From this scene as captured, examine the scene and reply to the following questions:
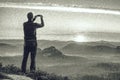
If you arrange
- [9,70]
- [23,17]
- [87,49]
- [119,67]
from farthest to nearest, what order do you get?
[23,17] → [87,49] → [119,67] → [9,70]

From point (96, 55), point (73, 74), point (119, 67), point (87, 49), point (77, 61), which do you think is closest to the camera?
point (73, 74)

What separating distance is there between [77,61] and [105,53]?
4940mm

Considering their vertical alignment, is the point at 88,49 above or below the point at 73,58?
above

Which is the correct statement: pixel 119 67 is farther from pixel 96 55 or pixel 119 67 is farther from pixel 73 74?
pixel 96 55

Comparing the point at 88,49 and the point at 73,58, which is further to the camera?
the point at 88,49

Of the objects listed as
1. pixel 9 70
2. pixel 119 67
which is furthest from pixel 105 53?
pixel 9 70

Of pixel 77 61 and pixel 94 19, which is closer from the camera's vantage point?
pixel 77 61

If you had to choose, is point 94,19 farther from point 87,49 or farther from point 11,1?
point 87,49

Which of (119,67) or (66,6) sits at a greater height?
(66,6)

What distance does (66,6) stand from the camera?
311ft

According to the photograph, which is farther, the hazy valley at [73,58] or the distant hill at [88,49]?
the distant hill at [88,49]

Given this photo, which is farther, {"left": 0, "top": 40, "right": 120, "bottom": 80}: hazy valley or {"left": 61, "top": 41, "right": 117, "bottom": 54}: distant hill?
{"left": 61, "top": 41, "right": 117, "bottom": 54}: distant hill

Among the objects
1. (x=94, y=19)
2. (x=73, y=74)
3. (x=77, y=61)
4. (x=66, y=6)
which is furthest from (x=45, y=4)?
(x=73, y=74)

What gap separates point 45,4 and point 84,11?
8169mm
